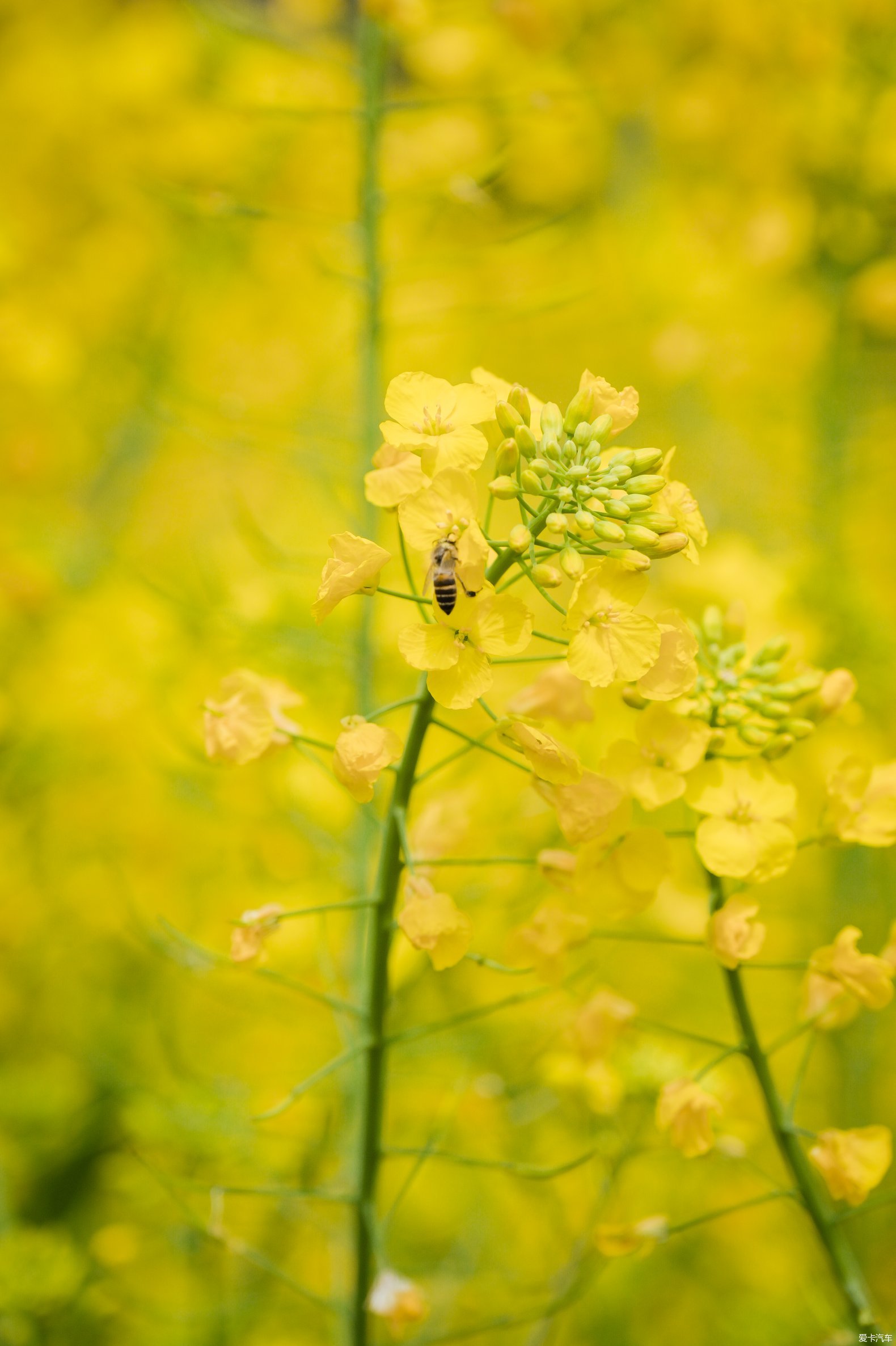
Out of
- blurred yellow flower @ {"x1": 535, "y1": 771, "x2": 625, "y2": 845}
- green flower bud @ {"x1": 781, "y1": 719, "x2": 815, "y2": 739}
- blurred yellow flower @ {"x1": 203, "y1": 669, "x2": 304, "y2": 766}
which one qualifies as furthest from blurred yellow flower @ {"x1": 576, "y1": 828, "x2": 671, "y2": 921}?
blurred yellow flower @ {"x1": 203, "y1": 669, "x2": 304, "y2": 766}

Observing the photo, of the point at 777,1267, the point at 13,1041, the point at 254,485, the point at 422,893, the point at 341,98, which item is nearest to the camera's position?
the point at 422,893

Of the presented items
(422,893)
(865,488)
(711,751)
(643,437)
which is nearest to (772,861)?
(711,751)

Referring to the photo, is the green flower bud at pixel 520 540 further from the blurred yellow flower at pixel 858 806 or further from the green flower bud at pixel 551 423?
the blurred yellow flower at pixel 858 806

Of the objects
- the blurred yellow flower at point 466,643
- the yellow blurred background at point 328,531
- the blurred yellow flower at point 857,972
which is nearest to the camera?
the blurred yellow flower at point 466,643

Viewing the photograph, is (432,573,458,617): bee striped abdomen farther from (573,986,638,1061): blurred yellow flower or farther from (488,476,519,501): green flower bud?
(573,986,638,1061): blurred yellow flower

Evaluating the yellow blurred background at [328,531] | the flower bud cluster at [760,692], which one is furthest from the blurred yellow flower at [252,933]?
the flower bud cluster at [760,692]

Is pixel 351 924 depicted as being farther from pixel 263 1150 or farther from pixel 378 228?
pixel 378 228
